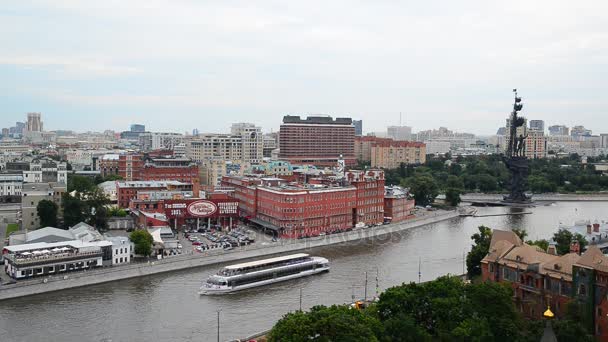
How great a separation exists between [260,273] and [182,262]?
15.7ft

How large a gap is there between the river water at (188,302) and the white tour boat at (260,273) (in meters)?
0.41

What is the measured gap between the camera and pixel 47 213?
119 ft

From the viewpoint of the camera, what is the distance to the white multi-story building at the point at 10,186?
172 ft

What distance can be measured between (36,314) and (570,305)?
62.4 ft

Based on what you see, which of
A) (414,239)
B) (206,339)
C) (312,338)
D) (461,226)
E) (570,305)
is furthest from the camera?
(461,226)

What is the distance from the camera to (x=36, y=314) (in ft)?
74.9

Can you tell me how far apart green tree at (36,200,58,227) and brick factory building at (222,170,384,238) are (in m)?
12.7

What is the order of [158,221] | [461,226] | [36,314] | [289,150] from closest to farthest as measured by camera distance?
[36,314] → [158,221] → [461,226] → [289,150]

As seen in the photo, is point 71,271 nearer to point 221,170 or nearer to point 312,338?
point 312,338

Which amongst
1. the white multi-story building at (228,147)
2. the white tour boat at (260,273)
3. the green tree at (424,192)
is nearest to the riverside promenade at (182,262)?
the white tour boat at (260,273)

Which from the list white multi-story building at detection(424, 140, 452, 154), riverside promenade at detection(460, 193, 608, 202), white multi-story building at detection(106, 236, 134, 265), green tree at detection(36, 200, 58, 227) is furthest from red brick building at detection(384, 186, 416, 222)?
white multi-story building at detection(424, 140, 452, 154)

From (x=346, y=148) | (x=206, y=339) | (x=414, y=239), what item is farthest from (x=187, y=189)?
(x=346, y=148)

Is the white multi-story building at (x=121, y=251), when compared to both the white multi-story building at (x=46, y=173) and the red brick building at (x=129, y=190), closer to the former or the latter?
the red brick building at (x=129, y=190)

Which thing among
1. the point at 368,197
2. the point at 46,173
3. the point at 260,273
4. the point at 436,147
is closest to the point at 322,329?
the point at 260,273
